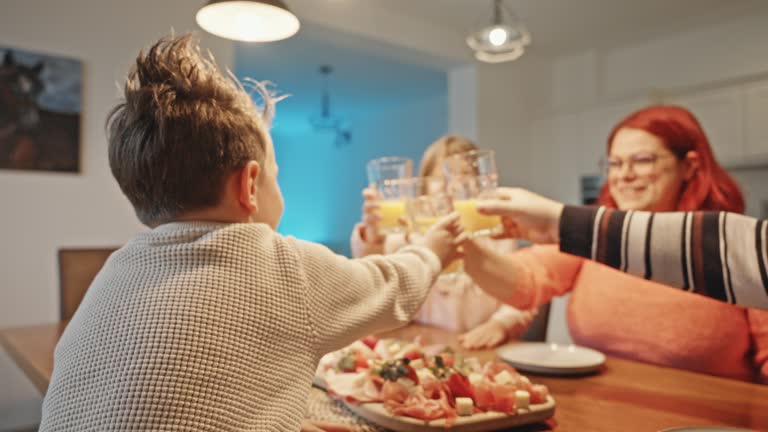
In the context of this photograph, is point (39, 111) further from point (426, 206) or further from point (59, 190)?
point (426, 206)

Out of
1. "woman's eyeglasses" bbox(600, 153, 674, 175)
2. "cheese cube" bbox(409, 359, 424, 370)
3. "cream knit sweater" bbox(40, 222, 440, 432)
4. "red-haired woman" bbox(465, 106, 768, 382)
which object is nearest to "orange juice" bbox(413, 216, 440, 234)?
"red-haired woman" bbox(465, 106, 768, 382)

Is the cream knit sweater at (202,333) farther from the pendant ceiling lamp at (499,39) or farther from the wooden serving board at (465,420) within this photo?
the pendant ceiling lamp at (499,39)

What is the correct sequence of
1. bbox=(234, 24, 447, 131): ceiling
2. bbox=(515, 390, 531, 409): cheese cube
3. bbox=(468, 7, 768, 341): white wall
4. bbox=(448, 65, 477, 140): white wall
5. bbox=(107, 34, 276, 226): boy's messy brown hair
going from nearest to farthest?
bbox=(107, 34, 276, 226): boy's messy brown hair, bbox=(515, 390, 531, 409): cheese cube, bbox=(468, 7, 768, 341): white wall, bbox=(234, 24, 447, 131): ceiling, bbox=(448, 65, 477, 140): white wall

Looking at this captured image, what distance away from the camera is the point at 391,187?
4.15ft

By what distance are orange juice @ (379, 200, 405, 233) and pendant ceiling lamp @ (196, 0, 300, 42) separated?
22.7 inches

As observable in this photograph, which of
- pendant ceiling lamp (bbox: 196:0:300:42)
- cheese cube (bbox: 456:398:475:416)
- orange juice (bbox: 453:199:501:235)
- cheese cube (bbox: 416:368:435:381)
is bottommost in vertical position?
cheese cube (bbox: 456:398:475:416)

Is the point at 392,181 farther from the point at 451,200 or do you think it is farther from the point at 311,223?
the point at 311,223

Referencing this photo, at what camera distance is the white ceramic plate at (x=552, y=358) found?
1116 millimetres

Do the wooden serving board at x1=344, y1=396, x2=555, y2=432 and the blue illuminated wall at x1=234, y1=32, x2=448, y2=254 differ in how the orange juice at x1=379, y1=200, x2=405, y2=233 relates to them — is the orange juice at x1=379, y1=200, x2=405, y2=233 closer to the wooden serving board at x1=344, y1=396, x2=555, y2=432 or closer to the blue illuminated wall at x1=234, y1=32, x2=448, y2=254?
the wooden serving board at x1=344, y1=396, x2=555, y2=432

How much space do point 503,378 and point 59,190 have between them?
282cm

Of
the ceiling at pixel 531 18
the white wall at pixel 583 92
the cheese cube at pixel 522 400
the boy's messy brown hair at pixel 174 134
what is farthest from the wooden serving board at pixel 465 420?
the white wall at pixel 583 92

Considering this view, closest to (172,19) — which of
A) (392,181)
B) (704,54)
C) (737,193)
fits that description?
(392,181)

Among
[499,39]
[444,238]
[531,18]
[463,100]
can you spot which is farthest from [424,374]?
[463,100]

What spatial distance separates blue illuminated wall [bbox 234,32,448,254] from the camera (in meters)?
5.24
